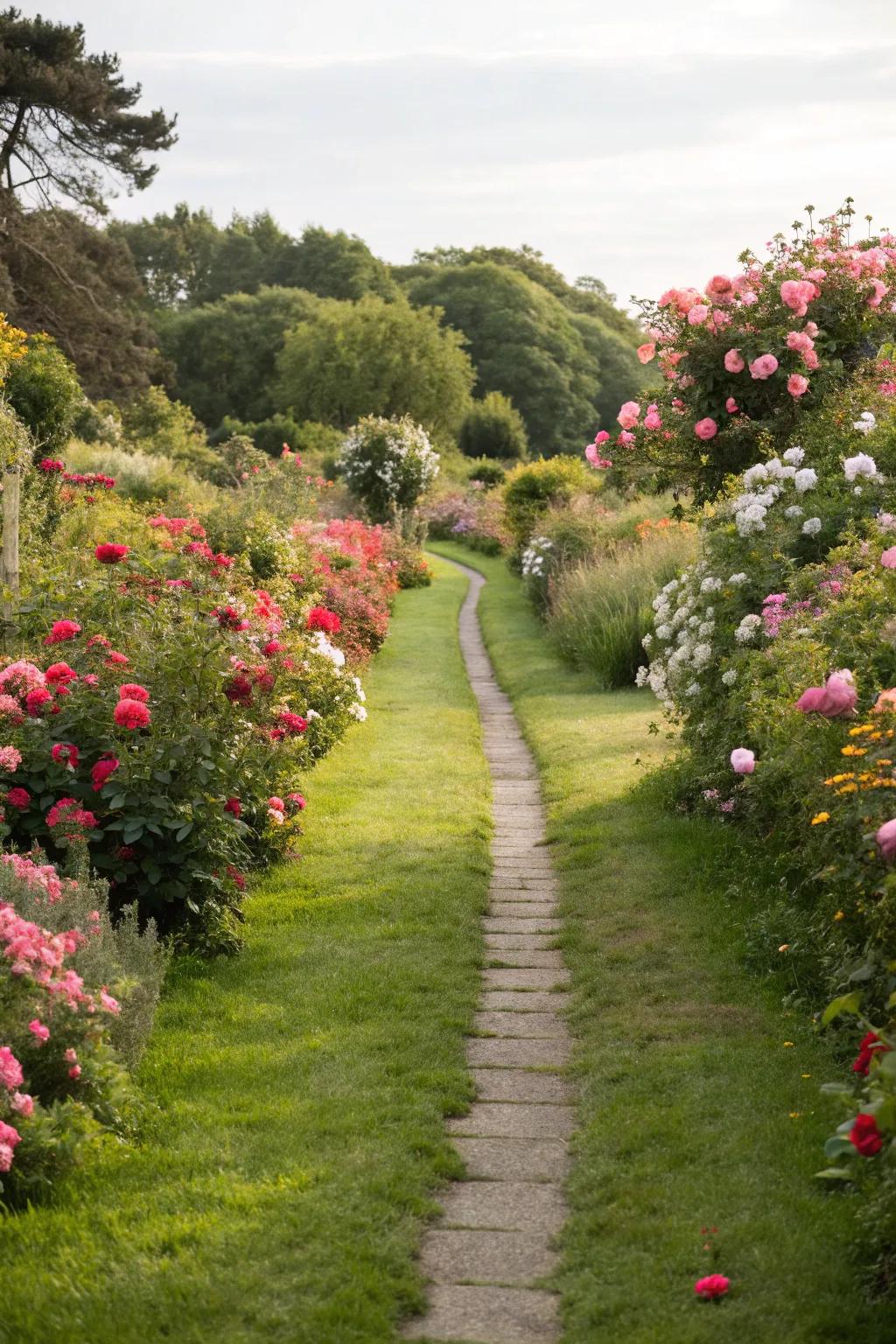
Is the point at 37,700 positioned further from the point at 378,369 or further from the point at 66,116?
the point at 378,369

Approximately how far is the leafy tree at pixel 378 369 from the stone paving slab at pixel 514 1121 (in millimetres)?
40719

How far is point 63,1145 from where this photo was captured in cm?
352

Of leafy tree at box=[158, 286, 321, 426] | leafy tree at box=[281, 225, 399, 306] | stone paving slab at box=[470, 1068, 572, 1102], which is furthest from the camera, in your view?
leafy tree at box=[281, 225, 399, 306]

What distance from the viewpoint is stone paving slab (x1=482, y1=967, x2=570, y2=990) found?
537 centimetres

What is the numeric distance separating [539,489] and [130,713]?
19687 millimetres

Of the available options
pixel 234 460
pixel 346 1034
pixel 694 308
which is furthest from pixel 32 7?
pixel 346 1034

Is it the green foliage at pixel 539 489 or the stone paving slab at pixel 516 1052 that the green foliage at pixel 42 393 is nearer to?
the green foliage at pixel 539 489

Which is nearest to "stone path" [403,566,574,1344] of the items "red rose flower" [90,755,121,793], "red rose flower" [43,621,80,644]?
"red rose flower" [90,755,121,793]

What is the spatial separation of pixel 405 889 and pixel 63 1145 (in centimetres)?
307

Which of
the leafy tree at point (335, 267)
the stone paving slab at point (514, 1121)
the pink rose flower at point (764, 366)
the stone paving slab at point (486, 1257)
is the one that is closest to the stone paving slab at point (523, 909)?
the stone paving slab at point (514, 1121)

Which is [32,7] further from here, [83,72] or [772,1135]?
[772,1135]

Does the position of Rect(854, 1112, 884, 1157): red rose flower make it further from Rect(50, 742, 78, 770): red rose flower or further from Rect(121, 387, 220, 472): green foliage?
Rect(121, 387, 220, 472): green foliage

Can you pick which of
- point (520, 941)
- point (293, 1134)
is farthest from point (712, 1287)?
point (520, 941)

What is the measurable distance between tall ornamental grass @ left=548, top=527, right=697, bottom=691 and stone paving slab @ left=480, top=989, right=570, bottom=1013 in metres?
7.02
